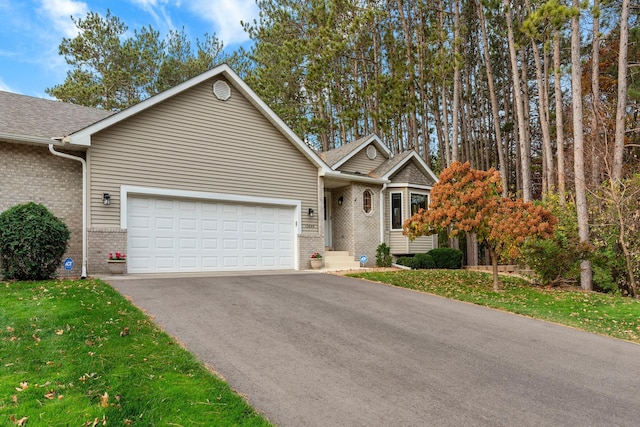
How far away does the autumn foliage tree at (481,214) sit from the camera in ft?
29.8

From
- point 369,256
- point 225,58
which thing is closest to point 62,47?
point 225,58

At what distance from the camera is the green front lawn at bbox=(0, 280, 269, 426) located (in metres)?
3.04

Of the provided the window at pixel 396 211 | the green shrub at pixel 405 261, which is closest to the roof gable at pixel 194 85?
the window at pixel 396 211

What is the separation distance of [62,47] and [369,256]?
21.2 meters

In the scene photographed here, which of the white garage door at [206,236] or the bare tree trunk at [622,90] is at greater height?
the bare tree trunk at [622,90]

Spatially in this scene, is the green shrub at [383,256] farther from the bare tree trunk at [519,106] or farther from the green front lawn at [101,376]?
the green front lawn at [101,376]

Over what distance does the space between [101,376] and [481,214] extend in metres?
7.99

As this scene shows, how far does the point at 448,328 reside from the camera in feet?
20.4

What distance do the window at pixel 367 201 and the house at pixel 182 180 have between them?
0.86 feet

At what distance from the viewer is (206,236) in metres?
12.0

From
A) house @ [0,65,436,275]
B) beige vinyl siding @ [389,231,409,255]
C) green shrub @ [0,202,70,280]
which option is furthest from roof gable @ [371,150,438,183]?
green shrub @ [0,202,70,280]

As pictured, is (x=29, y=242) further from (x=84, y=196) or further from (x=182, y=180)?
(x=182, y=180)

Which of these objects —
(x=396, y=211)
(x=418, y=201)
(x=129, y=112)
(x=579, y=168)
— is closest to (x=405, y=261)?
(x=396, y=211)

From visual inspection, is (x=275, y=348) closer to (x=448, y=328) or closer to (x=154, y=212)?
(x=448, y=328)
